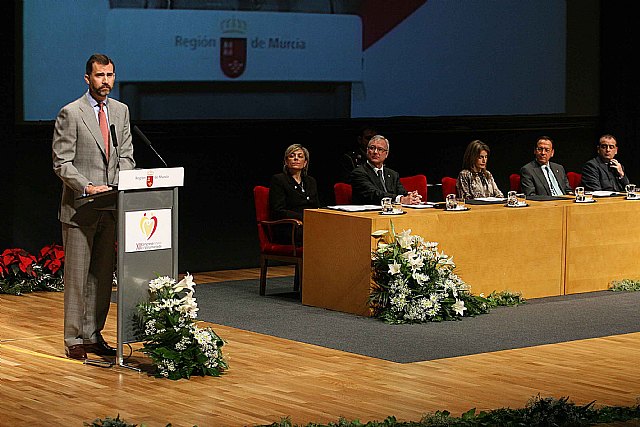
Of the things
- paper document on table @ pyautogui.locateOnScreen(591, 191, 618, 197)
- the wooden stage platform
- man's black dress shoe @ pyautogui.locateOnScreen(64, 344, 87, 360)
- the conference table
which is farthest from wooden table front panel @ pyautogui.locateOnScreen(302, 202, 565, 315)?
man's black dress shoe @ pyautogui.locateOnScreen(64, 344, 87, 360)

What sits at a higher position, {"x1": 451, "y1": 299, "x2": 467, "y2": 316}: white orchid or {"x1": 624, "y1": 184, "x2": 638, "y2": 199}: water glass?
{"x1": 624, "y1": 184, "x2": 638, "y2": 199}: water glass

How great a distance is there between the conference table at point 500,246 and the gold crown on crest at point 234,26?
8.62 ft

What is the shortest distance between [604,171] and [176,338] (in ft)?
19.0

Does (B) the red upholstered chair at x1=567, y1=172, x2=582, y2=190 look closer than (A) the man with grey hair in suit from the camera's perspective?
No

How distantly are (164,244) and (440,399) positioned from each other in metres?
1.73

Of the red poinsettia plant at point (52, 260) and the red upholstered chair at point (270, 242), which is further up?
the red upholstered chair at point (270, 242)

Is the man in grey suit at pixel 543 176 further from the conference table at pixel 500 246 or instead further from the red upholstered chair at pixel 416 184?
the red upholstered chair at pixel 416 184

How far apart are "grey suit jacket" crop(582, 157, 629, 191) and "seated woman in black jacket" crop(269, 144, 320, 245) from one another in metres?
2.84

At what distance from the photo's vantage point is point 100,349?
23.1ft

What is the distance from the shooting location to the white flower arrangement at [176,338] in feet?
21.3

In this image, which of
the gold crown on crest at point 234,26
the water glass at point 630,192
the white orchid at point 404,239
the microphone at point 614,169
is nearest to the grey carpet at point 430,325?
the white orchid at point 404,239

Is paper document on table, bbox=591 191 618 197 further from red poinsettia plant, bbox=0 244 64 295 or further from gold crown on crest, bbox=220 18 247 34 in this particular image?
red poinsettia plant, bbox=0 244 64 295

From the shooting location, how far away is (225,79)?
10.9 meters

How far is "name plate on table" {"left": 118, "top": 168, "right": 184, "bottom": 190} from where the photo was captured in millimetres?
6516
